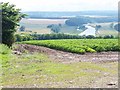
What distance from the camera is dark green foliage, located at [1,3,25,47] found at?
2112 cm

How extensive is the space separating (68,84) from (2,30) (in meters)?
13.0

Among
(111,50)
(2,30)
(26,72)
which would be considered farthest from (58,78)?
(111,50)

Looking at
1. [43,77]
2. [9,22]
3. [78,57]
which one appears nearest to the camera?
[43,77]

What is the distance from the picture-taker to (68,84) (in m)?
8.64

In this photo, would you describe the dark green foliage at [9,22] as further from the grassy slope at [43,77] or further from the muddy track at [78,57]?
the grassy slope at [43,77]

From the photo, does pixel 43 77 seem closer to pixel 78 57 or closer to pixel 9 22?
pixel 78 57

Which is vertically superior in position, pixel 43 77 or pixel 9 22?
pixel 9 22

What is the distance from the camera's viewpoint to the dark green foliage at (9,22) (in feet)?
69.3

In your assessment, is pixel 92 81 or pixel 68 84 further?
pixel 92 81

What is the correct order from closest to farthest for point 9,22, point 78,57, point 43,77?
1. point 43,77
2. point 78,57
3. point 9,22

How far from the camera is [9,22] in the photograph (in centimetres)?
2125

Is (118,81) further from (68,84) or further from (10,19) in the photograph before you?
(10,19)

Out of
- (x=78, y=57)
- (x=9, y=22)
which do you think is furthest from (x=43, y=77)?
(x=9, y=22)

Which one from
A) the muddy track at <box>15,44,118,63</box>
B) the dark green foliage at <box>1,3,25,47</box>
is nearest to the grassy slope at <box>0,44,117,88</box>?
the muddy track at <box>15,44,118,63</box>
